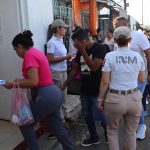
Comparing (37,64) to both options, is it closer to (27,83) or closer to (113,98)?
(27,83)

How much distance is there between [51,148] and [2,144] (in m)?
0.71

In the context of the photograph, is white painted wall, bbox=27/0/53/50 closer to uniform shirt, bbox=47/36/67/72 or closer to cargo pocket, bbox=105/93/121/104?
uniform shirt, bbox=47/36/67/72

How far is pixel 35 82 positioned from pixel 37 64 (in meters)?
0.20

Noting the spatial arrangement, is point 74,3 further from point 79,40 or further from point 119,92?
point 119,92

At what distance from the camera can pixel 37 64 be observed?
3.48 m

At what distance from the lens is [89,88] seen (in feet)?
14.7

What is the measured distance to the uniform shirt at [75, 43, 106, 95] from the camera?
13.9 feet

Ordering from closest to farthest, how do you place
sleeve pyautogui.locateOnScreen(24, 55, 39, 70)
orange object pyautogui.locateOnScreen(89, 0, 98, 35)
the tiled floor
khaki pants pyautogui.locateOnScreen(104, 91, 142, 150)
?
sleeve pyautogui.locateOnScreen(24, 55, 39, 70)
khaki pants pyautogui.locateOnScreen(104, 91, 142, 150)
the tiled floor
orange object pyautogui.locateOnScreen(89, 0, 98, 35)

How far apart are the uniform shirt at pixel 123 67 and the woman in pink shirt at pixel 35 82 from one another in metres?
0.67

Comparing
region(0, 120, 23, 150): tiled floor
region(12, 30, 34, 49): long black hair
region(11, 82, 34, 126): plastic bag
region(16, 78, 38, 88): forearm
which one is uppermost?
region(12, 30, 34, 49): long black hair

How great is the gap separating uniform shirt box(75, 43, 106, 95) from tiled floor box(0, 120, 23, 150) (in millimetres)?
1200

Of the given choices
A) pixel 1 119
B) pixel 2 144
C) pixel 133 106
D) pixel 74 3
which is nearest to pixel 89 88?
pixel 133 106

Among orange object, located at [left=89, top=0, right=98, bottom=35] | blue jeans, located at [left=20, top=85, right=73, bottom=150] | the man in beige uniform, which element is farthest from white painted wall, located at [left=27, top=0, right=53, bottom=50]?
orange object, located at [left=89, top=0, right=98, bottom=35]

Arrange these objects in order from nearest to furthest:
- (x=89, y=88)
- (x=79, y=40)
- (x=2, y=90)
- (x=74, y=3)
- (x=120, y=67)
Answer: (x=120, y=67), (x=79, y=40), (x=89, y=88), (x=2, y=90), (x=74, y=3)
